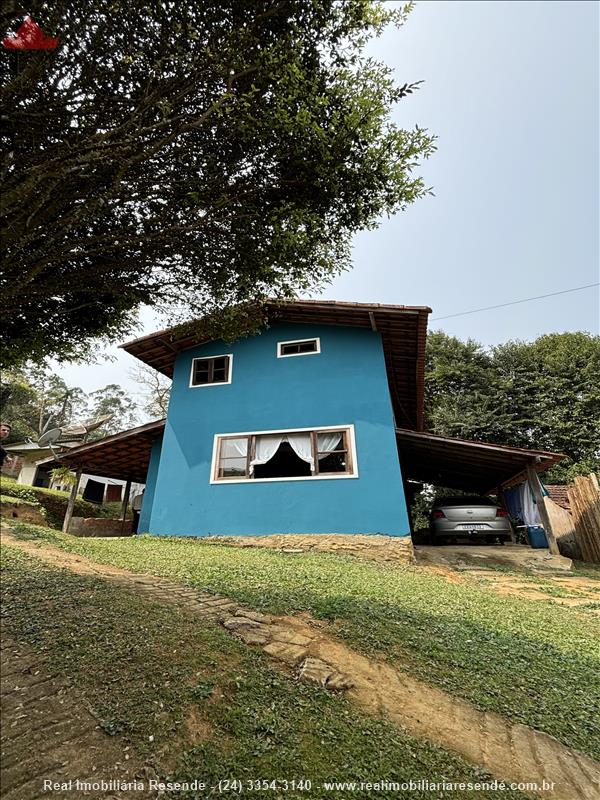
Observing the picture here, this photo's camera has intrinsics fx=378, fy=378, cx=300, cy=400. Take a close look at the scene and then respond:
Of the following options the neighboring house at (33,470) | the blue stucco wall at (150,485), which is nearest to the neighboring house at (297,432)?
the blue stucco wall at (150,485)

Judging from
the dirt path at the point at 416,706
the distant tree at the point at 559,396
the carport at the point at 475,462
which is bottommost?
the dirt path at the point at 416,706

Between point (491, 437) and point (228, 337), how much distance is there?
67.5 ft

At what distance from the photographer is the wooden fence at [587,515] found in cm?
991

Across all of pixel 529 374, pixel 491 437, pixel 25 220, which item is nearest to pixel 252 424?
pixel 25 220

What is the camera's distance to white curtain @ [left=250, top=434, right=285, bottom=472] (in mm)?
9625

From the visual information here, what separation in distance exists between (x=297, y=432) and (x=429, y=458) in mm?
5354

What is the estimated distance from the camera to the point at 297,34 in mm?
3541

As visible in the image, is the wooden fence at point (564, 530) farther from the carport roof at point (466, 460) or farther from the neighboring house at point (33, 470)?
the neighboring house at point (33, 470)

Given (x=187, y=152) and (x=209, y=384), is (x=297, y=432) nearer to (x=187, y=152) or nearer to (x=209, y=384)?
(x=209, y=384)

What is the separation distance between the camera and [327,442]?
936 cm

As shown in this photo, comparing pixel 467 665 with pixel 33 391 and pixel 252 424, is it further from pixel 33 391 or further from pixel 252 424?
pixel 33 391

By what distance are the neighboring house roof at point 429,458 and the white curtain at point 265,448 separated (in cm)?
326

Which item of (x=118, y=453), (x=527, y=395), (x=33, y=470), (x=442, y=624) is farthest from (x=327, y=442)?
(x=33, y=470)

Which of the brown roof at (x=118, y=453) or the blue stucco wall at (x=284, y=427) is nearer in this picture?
the blue stucco wall at (x=284, y=427)
